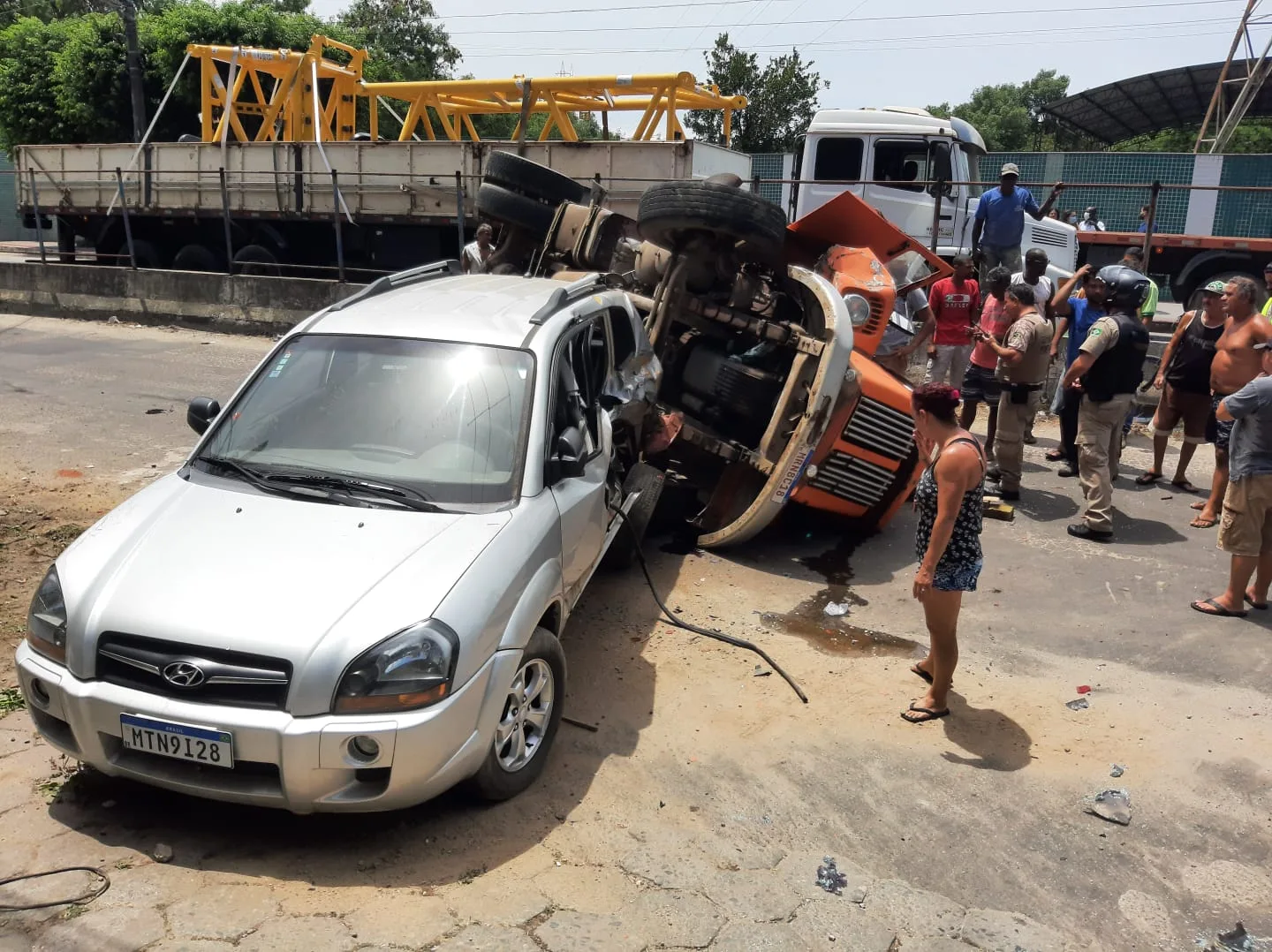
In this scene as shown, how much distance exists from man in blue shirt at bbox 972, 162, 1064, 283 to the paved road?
19.0 ft

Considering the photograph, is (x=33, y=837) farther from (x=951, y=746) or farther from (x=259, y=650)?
(x=951, y=746)

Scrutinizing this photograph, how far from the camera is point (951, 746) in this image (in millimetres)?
4277

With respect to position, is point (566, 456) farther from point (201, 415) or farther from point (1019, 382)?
point (1019, 382)

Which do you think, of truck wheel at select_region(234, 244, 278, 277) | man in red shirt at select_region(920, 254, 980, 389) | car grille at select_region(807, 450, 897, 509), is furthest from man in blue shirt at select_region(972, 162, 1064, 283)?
truck wheel at select_region(234, 244, 278, 277)

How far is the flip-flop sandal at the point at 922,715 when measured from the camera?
4461 millimetres

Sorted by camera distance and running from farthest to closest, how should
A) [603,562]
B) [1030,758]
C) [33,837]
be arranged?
[603,562], [1030,758], [33,837]

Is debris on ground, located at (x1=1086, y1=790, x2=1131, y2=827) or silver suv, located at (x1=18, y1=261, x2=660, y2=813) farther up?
silver suv, located at (x1=18, y1=261, x2=660, y2=813)

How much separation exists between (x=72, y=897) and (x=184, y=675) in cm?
71

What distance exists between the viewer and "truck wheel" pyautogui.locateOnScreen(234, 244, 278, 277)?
16422mm

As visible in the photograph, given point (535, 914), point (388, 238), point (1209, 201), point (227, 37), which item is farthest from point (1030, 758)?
point (227, 37)

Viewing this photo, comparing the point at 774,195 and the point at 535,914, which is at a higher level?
the point at 774,195

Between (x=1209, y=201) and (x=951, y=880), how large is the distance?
77.2 feet

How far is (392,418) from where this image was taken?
410cm

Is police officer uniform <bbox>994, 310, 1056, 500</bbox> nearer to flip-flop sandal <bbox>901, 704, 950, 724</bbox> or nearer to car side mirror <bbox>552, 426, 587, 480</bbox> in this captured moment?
flip-flop sandal <bbox>901, 704, 950, 724</bbox>
